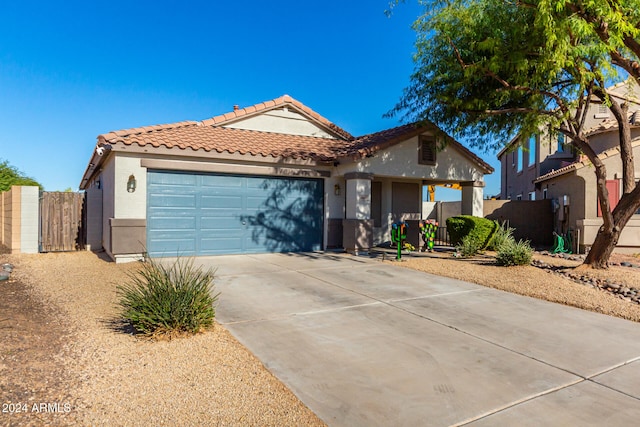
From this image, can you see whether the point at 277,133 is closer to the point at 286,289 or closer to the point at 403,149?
the point at 403,149

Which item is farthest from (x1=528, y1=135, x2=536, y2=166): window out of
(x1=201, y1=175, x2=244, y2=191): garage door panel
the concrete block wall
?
the concrete block wall

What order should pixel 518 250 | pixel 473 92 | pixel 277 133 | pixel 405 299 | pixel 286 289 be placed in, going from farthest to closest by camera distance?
1. pixel 277 133
2. pixel 473 92
3. pixel 518 250
4. pixel 286 289
5. pixel 405 299

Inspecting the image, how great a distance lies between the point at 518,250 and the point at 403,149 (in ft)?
18.1

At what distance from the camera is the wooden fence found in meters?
13.0

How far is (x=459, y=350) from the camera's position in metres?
4.95

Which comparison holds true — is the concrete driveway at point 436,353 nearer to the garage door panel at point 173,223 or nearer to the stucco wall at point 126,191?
the garage door panel at point 173,223

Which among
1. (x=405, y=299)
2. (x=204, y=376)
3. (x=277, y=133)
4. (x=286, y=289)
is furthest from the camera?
(x=277, y=133)

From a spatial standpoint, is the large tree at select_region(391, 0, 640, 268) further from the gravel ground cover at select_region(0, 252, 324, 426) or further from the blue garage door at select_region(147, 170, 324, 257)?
the gravel ground cover at select_region(0, 252, 324, 426)

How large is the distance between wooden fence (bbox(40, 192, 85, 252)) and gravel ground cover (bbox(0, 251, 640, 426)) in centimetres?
614

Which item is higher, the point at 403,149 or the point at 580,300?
the point at 403,149

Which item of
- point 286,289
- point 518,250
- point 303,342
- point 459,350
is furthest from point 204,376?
point 518,250

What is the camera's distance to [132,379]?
3910mm

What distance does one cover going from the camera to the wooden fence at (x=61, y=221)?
42.7 feet

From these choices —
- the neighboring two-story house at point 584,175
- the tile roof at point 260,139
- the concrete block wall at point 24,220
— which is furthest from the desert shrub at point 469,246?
the concrete block wall at point 24,220
